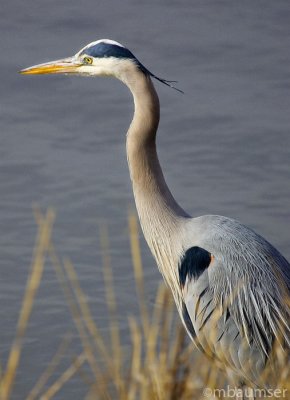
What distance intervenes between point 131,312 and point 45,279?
0.56m

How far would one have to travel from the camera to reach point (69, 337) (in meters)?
5.64

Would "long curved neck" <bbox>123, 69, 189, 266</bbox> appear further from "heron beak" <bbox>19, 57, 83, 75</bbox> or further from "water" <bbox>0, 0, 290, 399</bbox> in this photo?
"water" <bbox>0, 0, 290, 399</bbox>

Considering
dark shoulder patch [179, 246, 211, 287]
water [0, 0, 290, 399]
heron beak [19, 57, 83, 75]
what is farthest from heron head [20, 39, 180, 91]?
water [0, 0, 290, 399]

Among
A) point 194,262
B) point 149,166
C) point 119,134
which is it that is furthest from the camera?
point 119,134

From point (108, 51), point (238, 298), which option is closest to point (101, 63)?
point (108, 51)

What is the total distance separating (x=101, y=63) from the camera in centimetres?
520

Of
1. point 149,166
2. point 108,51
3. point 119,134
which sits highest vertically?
point 108,51

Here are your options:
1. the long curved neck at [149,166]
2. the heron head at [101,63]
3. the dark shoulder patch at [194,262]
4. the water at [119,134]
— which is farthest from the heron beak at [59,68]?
the water at [119,134]

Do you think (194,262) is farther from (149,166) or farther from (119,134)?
(119,134)

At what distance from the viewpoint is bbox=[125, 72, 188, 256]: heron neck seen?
4.98 metres

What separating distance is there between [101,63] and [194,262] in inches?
41.4

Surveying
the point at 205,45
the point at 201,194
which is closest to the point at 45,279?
the point at 201,194

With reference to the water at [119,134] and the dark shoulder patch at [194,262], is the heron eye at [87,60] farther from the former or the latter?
the water at [119,134]

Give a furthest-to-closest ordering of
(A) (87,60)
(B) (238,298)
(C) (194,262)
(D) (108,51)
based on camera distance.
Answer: (A) (87,60) < (D) (108,51) < (C) (194,262) < (B) (238,298)
